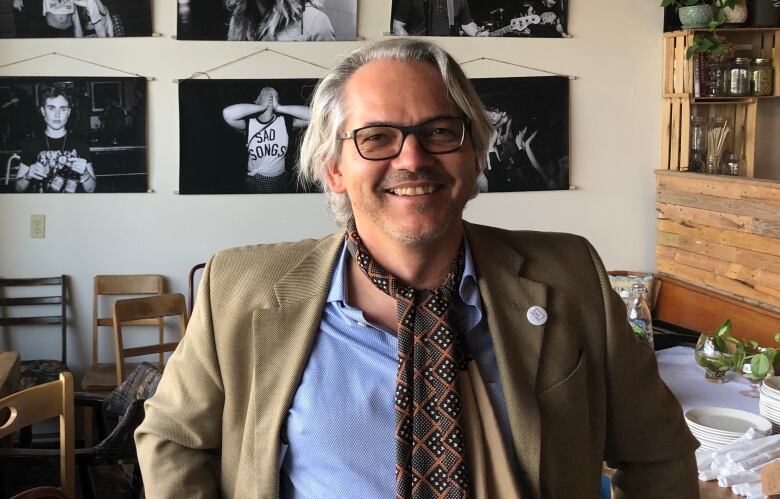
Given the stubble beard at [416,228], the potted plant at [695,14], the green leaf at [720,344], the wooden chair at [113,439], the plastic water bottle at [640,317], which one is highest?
the potted plant at [695,14]

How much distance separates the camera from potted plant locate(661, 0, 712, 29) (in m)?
4.62

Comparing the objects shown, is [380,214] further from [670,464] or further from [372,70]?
[670,464]

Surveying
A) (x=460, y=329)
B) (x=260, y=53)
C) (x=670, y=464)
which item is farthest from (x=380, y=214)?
(x=260, y=53)

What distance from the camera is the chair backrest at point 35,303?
15.1 feet

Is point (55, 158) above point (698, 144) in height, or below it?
below

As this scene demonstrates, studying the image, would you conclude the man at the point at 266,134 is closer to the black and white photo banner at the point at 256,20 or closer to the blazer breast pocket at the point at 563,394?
the black and white photo banner at the point at 256,20

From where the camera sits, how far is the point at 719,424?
6.97ft

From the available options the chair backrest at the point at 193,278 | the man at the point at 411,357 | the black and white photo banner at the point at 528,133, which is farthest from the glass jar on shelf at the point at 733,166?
the man at the point at 411,357

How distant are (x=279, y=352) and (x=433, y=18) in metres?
3.76

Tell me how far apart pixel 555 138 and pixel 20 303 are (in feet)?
10.7

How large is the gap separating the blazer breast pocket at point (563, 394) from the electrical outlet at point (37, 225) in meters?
4.03

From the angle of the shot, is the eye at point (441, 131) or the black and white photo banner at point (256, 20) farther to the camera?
the black and white photo banner at point (256, 20)

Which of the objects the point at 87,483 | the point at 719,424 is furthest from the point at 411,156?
the point at 87,483

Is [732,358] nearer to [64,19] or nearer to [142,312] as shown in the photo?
[142,312]
